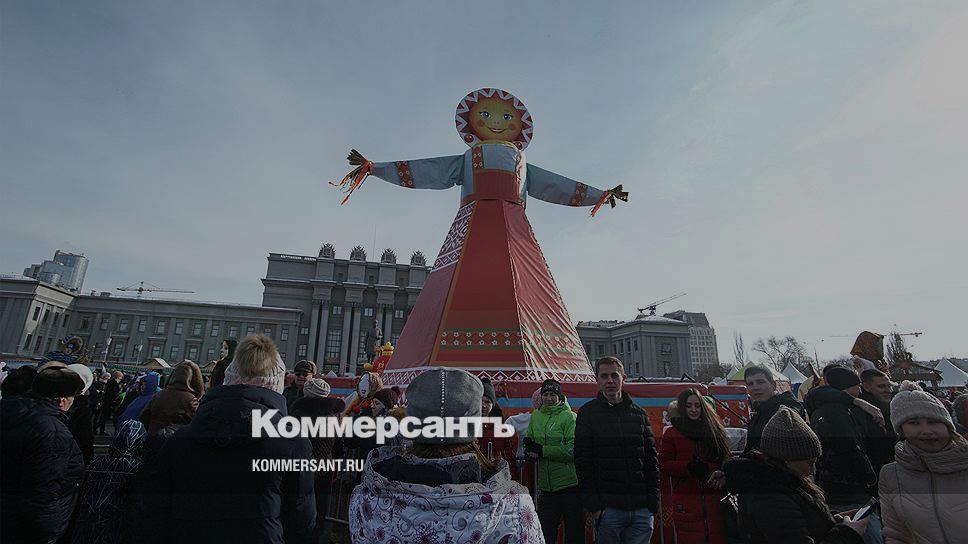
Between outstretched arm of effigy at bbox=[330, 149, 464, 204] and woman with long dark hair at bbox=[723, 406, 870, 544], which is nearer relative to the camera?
woman with long dark hair at bbox=[723, 406, 870, 544]

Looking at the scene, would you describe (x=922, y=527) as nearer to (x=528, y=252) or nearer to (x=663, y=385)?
(x=663, y=385)

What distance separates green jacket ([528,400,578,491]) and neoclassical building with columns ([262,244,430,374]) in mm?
53070

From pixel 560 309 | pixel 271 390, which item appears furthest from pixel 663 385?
pixel 271 390

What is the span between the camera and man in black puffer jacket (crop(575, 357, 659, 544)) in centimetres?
315

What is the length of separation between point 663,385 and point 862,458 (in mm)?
3779

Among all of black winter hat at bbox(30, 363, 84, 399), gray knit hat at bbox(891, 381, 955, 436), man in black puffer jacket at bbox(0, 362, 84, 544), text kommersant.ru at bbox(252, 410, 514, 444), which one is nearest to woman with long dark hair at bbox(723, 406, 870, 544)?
gray knit hat at bbox(891, 381, 955, 436)

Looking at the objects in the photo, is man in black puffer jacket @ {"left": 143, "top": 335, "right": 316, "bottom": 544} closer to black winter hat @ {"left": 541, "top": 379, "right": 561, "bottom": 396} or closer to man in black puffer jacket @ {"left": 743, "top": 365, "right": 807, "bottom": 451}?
black winter hat @ {"left": 541, "top": 379, "right": 561, "bottom": 396}

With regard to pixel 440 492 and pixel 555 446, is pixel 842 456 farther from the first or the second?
pixel 440 492

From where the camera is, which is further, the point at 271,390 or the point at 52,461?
the point at 52,461

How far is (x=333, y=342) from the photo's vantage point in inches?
2218

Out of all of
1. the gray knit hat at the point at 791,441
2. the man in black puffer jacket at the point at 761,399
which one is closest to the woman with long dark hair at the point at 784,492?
the gray knit hat at the point at 791,441

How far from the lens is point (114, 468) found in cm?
277

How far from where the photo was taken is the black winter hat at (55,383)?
2701 mm

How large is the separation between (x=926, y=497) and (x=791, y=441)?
896mm
